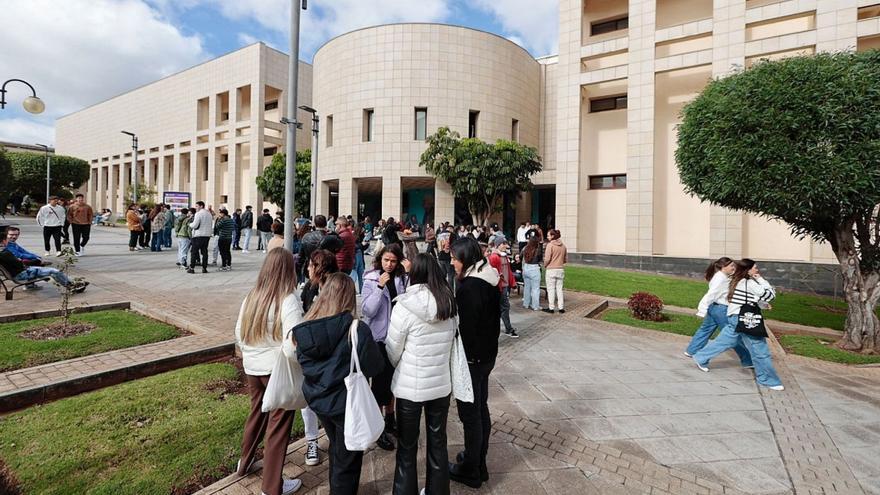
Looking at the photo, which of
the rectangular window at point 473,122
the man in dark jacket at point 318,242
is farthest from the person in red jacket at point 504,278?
the rectangular window at point 473,122

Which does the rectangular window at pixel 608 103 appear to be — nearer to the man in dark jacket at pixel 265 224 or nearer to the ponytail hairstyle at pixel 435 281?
the man in dark jacket at pixel 265 224

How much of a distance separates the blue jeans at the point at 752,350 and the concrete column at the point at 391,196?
22.4 m

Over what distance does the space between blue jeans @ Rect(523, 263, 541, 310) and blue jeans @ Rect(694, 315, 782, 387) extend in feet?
13.2

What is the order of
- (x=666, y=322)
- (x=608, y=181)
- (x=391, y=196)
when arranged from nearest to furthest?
(x=666, y=322) → (x=608, y=181) → (x=391, y=196)

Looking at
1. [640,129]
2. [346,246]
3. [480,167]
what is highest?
[640,129]

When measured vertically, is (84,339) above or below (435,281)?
below

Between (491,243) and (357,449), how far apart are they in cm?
868

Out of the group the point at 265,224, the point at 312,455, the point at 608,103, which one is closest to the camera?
the point at 312,455

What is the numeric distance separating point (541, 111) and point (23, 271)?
31.3 m

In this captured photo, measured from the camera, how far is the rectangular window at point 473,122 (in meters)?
27.8

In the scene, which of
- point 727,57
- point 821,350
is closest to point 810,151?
point 821,350

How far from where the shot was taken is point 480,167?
2362 cm

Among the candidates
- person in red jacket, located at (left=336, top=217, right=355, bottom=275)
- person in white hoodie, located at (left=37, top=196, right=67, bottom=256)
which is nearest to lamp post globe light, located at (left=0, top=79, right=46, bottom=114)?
person in white hoodie, located at (left=37, top=196, right=67, bottom=256)

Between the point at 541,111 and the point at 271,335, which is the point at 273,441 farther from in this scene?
the point at 541,111
